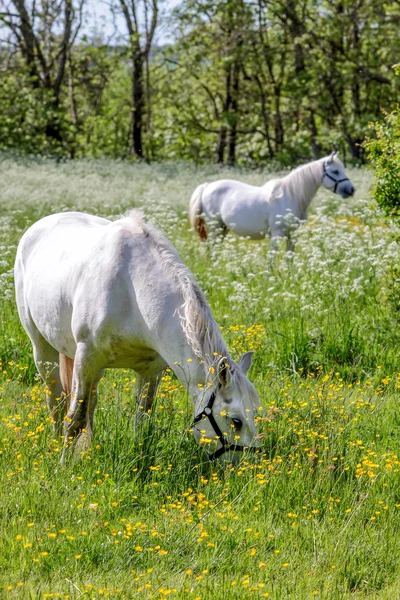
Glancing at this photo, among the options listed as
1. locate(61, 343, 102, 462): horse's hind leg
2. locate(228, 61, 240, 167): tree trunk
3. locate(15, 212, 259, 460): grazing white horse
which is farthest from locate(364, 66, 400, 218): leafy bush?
locate(228, 61, 240, 167): tree trunk

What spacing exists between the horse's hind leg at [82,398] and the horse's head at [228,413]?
89 centimetres

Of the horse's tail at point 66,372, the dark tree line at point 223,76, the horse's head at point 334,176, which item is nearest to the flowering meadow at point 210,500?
the horse's tail at point 66,372

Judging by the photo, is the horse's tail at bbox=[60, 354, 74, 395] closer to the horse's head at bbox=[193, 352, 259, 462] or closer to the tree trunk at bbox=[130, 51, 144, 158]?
the horse's head at bbox=[193, 352, 259, 462]

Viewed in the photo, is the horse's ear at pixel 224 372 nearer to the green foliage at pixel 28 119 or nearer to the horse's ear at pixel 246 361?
the horse's ear at pixel 246 361

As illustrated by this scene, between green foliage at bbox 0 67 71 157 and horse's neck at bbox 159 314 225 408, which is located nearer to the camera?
horse's neck at bbox 159 314 225 408

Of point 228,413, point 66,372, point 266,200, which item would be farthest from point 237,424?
point 266,200

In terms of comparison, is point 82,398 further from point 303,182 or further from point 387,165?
point 303,182

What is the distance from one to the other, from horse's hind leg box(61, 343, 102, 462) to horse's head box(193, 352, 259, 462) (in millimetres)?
888

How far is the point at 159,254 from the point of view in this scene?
4.51 m

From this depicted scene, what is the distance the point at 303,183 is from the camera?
1244cm

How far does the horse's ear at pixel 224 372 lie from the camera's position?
12.7 ft

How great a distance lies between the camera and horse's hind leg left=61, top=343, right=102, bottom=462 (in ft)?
15.1

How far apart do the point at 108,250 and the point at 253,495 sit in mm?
1803

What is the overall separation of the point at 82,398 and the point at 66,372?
63 centimetres
